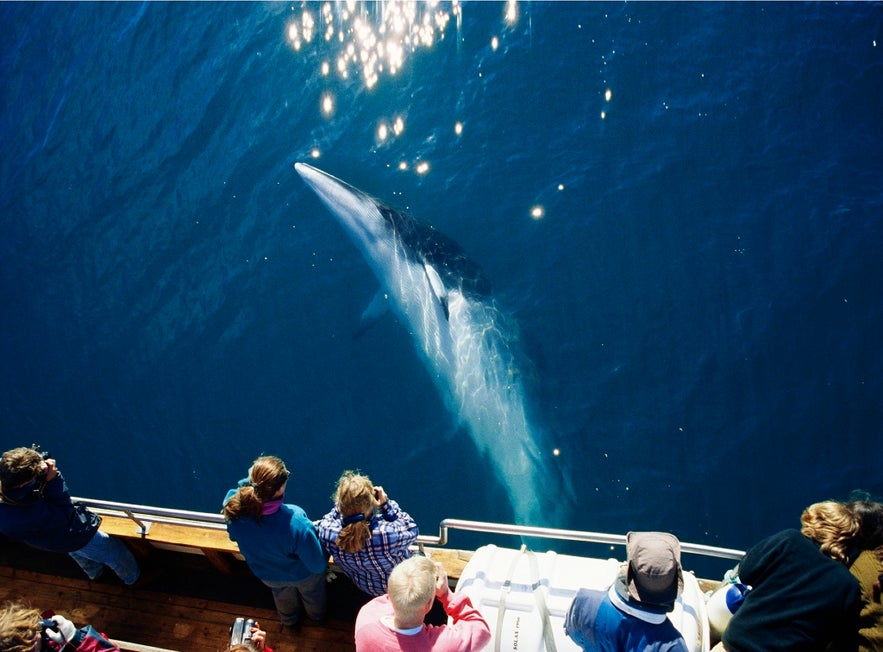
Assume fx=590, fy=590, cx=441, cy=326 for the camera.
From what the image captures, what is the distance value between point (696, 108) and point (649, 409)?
252 inches

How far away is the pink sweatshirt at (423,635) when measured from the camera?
3.65 metres

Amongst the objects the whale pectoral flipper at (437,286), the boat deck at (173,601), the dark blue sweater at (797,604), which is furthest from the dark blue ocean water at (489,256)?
the dark blue sweater at (797,604)

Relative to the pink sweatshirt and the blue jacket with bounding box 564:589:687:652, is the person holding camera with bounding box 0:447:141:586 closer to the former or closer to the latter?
the pink sweatshirt

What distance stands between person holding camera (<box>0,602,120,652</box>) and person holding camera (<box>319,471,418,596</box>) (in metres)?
1.69

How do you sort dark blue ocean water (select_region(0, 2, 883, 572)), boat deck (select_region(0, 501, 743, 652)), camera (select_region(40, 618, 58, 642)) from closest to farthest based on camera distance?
camera (select_region(40, 618, 58, 642)) → boat deck (select_region(0, 501, 743, 652)) → dark blue ocean water (select_region(0, 2, 883, 572))

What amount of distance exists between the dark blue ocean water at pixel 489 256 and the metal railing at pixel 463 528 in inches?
153

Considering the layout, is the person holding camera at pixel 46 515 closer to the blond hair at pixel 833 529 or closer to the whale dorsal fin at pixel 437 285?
the blond hair at pixel 833 529

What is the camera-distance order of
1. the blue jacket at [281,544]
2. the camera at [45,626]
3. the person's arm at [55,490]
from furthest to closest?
the person's arm at [55,490] → the blue jacket at [281,544] → the camera at [45,626]

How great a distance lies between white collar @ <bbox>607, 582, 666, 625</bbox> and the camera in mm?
3427

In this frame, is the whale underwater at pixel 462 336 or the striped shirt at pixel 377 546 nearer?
the striped shirt at pixel 377 546

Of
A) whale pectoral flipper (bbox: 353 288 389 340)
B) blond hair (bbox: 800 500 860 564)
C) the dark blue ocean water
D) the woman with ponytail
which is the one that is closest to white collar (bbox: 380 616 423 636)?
the woman with ponytail

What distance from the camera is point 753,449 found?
9.05 m

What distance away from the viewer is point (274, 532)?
4.71 metres

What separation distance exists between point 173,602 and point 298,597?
5.20ft
